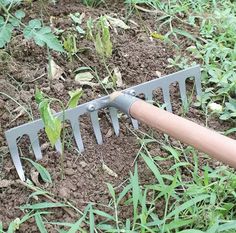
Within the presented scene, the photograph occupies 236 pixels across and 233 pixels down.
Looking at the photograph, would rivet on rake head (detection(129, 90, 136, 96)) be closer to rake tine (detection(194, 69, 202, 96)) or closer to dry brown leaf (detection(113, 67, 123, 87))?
dry brown leaf (detection(113, 67, 123, 87))

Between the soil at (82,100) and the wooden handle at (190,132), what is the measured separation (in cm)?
19

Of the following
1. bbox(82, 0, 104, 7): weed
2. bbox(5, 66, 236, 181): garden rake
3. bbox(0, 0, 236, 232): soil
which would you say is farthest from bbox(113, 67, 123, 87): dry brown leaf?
bbox(82, 0, 104, 7): weed

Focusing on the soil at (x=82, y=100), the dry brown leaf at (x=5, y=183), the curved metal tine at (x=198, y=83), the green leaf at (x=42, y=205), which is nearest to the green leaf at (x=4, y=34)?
the soil at (x=82, y=100)

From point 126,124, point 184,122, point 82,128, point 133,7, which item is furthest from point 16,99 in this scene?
point 133,7

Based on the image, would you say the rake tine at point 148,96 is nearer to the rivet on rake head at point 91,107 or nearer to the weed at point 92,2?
the rivet on rake head at point 91,107

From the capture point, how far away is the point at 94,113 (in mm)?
2043

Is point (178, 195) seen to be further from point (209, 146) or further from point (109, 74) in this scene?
point (109, 74)

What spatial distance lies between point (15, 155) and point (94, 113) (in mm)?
343

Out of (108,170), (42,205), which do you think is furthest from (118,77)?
(42,205)

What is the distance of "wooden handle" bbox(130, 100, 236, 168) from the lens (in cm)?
165

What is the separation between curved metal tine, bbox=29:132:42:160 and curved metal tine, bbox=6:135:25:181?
0.20ft

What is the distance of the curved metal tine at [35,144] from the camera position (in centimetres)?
193

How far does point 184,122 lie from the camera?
179 centimetres

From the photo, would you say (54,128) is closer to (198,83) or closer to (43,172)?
(43,172)
